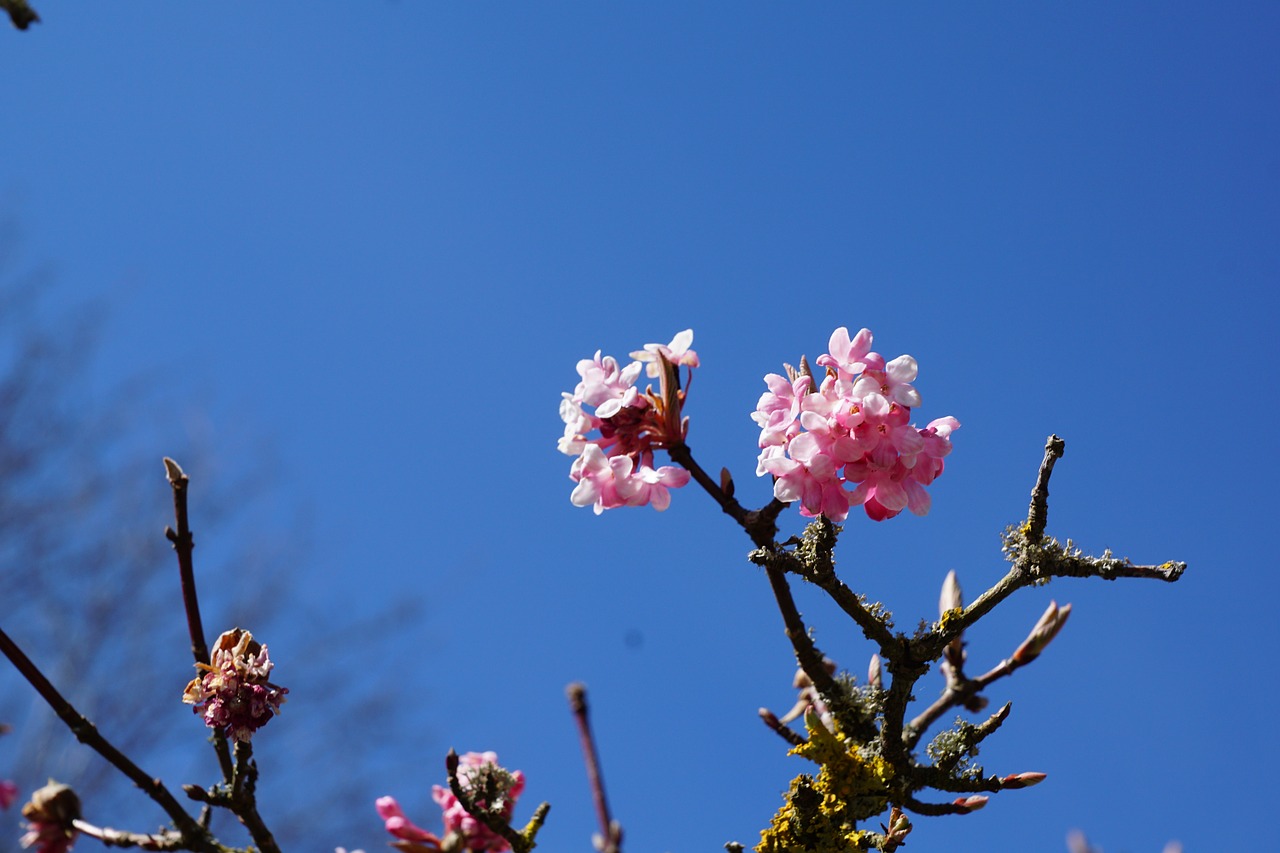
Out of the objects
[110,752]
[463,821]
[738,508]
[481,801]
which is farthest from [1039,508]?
[110,752]

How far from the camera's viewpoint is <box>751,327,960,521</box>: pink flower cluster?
1.69m

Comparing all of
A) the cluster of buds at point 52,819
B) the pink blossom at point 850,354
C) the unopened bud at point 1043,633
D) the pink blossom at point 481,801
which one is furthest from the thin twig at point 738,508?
the cluster of buds at point 52,819

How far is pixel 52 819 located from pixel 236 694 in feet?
1.14

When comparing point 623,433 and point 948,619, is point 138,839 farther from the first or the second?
point 948,619

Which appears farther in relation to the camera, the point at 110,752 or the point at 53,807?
the point at 53,807

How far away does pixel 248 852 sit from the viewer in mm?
1676

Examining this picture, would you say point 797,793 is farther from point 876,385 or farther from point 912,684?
point 876,385

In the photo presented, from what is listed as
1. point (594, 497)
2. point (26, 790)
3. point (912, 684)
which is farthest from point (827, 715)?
point (26, 790)

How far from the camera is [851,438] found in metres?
1.69

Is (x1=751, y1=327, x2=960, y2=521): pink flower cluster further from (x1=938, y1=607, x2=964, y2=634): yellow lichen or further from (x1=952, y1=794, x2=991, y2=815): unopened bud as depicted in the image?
(x1=952, y1=794, x2=991, y2=815): unopened bud

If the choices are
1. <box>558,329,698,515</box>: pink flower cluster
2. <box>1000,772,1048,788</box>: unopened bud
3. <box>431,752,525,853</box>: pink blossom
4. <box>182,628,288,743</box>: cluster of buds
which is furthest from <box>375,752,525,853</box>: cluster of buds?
<box>1000,772,1048,788</box>: unopened bud

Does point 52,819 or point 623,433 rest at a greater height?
point 623,433

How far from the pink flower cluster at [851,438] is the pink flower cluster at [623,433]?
0.16 m

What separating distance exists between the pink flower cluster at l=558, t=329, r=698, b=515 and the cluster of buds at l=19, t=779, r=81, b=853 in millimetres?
979
